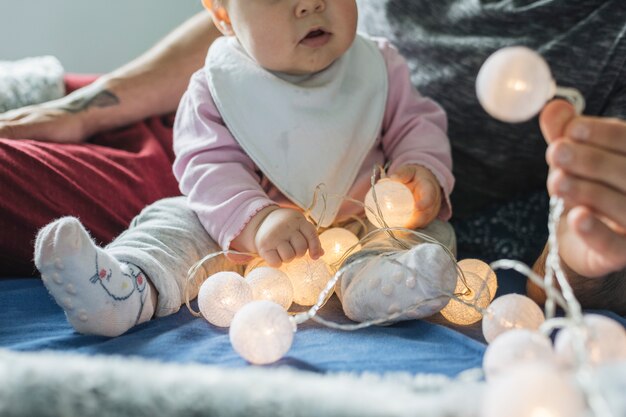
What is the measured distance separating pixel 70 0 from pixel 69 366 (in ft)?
5.76

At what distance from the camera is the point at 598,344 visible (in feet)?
2.04

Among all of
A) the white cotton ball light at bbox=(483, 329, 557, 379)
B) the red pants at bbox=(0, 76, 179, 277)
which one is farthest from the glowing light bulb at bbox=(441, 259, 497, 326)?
the red pants at bbox=(0, 76, 179, 277)

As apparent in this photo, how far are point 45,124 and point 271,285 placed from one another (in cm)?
62

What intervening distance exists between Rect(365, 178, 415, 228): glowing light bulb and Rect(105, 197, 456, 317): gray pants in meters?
0.11

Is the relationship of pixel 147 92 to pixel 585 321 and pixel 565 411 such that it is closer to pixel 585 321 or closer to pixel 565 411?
pixel 585 321

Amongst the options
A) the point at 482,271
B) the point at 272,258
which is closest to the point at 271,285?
the point at 272,258

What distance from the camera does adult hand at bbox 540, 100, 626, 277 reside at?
0.69 metres

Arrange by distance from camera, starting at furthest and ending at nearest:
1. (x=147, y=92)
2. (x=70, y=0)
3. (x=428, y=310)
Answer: (x=70, y=0) → (x=147, y=92) → (x=428, y=310)

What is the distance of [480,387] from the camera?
1.79ft

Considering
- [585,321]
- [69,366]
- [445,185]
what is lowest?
[445,185]

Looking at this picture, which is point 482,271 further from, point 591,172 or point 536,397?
point 536,397

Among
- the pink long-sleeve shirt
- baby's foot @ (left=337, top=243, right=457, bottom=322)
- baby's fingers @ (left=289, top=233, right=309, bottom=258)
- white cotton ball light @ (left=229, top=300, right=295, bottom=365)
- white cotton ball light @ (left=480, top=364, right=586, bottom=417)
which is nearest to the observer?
white cotton ball light @ (left=480, top=364, right=586, bottom=417)

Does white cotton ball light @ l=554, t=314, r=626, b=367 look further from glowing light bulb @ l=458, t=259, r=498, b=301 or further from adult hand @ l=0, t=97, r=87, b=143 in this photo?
adult hand @ l=0, t=97, r=87, b=143

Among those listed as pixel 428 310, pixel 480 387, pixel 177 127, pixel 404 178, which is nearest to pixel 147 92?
pixel 177 127
